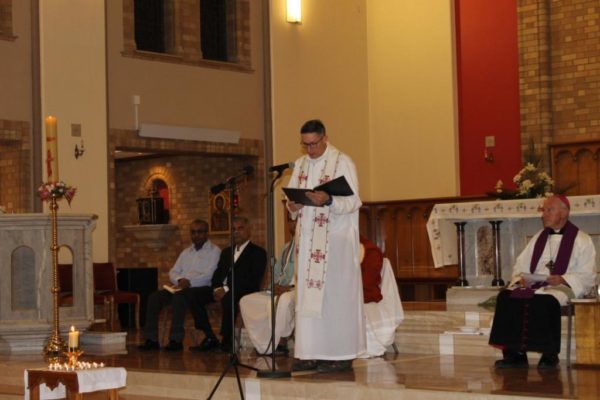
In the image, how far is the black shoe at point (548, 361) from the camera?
812 cm

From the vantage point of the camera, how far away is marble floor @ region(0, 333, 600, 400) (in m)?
6.91

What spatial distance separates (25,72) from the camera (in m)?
13.5

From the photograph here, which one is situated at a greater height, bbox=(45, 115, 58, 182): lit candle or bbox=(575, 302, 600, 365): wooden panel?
bbox=(45, 115, 58, 182): lit candle

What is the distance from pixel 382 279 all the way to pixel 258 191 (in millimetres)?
6793

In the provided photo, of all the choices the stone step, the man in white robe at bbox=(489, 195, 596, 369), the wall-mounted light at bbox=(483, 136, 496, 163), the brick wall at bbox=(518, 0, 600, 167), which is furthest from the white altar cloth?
the wall-mounted light at bbox=(483, 136, 496, 163)

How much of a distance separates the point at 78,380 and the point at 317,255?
186 cm

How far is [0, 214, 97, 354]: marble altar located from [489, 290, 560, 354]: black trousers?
175 inches

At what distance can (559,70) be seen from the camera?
15.6 metres

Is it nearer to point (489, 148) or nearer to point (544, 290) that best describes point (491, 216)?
point (544, 290)

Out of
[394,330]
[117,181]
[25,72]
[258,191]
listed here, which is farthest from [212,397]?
[117,181]

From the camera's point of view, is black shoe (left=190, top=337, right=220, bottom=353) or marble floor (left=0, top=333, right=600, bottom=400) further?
black shoe (left=190, top=337, right=220, bottom=353)

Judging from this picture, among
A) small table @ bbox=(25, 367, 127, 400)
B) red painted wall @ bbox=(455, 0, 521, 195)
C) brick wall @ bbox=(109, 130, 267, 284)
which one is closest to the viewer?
small table @ bbox=(25, 367, 127, 400)

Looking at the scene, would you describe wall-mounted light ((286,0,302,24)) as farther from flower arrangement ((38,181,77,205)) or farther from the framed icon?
flower arrangement ((38,181,77,205))

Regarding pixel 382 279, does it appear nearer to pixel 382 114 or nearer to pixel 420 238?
pixel 420 238
